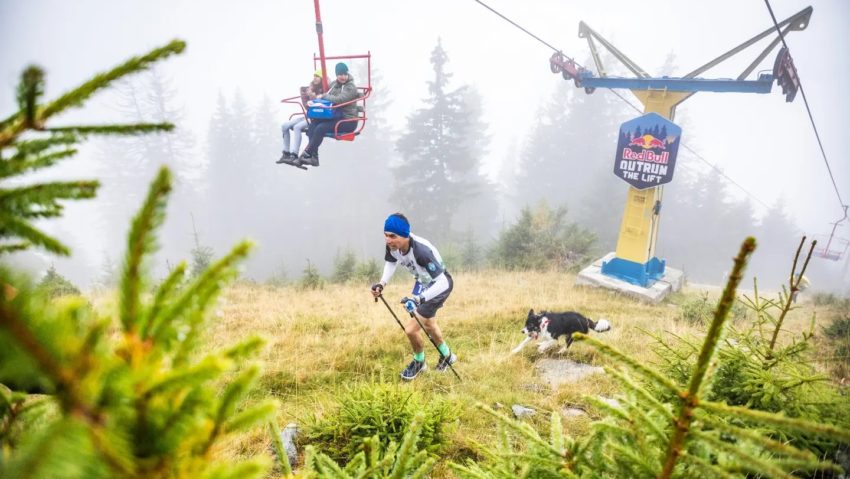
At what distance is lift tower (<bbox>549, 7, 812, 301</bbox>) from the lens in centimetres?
936

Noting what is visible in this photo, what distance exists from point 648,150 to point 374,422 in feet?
34.7

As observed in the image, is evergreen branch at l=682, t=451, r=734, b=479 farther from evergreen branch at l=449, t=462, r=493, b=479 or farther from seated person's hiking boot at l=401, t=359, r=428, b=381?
seated person's hiking boot at l=401, t=359, r=428, b=381

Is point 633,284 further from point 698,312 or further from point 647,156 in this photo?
point 647,156

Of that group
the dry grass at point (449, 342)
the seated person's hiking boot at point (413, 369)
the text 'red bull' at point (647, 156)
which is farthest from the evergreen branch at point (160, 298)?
the text 'red bull' at point (647, 156)

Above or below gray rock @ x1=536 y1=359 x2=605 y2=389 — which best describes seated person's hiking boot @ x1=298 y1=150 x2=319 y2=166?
above

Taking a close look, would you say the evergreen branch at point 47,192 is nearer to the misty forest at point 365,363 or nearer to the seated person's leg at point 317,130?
the misty forest at point 365,363

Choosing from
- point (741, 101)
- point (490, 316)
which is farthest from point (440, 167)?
point (741, 101)

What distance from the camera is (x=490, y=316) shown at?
26.7 ft

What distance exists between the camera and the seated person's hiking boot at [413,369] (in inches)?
214

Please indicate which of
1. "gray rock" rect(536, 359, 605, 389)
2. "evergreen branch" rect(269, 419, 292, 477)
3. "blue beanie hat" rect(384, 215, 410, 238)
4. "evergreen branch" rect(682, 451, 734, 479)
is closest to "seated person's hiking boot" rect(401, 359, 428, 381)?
"gray rock" rect(536, 359, 605, 389)

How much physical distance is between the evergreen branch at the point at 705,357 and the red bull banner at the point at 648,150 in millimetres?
10904

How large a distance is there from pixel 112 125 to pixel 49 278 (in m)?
13.2

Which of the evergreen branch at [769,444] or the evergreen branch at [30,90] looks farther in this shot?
the evergreen branch at [769,444]

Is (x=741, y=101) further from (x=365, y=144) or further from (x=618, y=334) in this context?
(x=618, y=334)
